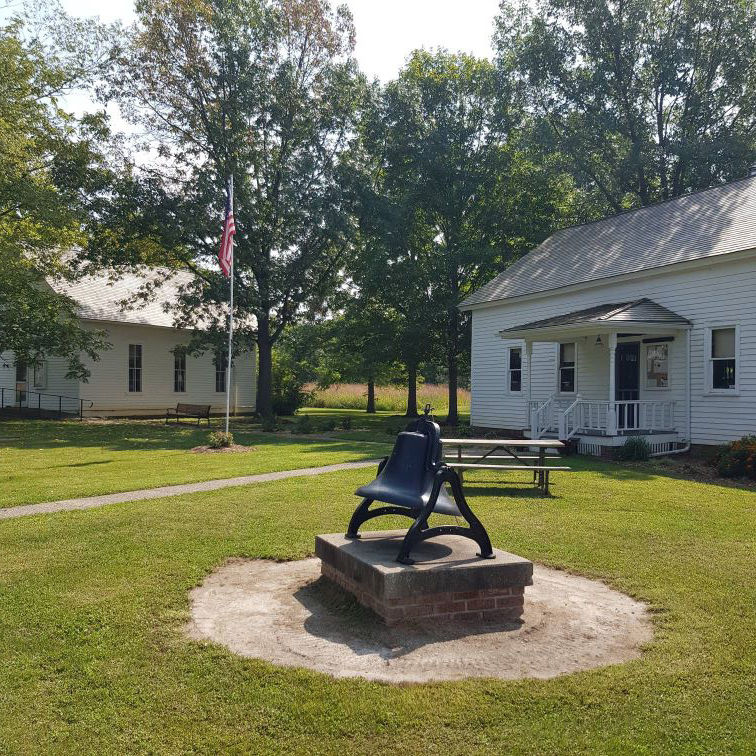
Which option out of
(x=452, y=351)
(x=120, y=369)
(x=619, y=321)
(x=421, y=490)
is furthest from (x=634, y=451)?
(x=120, y=369)

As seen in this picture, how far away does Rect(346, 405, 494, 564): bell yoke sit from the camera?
507 centimetres

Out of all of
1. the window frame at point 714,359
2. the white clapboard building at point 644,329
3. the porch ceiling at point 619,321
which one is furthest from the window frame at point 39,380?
the window frame at point 714,359

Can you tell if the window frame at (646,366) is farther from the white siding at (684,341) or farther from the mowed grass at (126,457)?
the mowed grass at (126,457)

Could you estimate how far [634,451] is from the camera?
1535 centimetres

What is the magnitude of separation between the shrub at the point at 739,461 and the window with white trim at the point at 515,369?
9.57 meters

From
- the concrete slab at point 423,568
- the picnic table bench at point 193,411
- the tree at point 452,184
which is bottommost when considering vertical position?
the concrete slab at point 423,568

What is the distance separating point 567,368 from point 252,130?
1588 cm

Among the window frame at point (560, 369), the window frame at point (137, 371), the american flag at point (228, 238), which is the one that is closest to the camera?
the american flag at point (228, 238)

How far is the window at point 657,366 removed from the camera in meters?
17.4

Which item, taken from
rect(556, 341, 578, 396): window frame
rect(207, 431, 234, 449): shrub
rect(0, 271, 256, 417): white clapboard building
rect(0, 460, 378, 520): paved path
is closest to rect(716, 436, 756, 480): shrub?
rect(0, 460, 378, 520): paved path

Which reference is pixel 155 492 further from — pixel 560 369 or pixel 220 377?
pixel 220 377

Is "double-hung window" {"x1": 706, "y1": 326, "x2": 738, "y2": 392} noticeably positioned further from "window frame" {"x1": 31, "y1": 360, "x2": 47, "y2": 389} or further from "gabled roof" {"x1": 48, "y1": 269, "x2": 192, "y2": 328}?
"window frame" {"x1": 31, "y1": 360, "x2": 47, "y2": 389}

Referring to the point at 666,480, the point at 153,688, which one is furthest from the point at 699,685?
the point at 666,480

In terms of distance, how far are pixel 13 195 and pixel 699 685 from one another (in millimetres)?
23993
